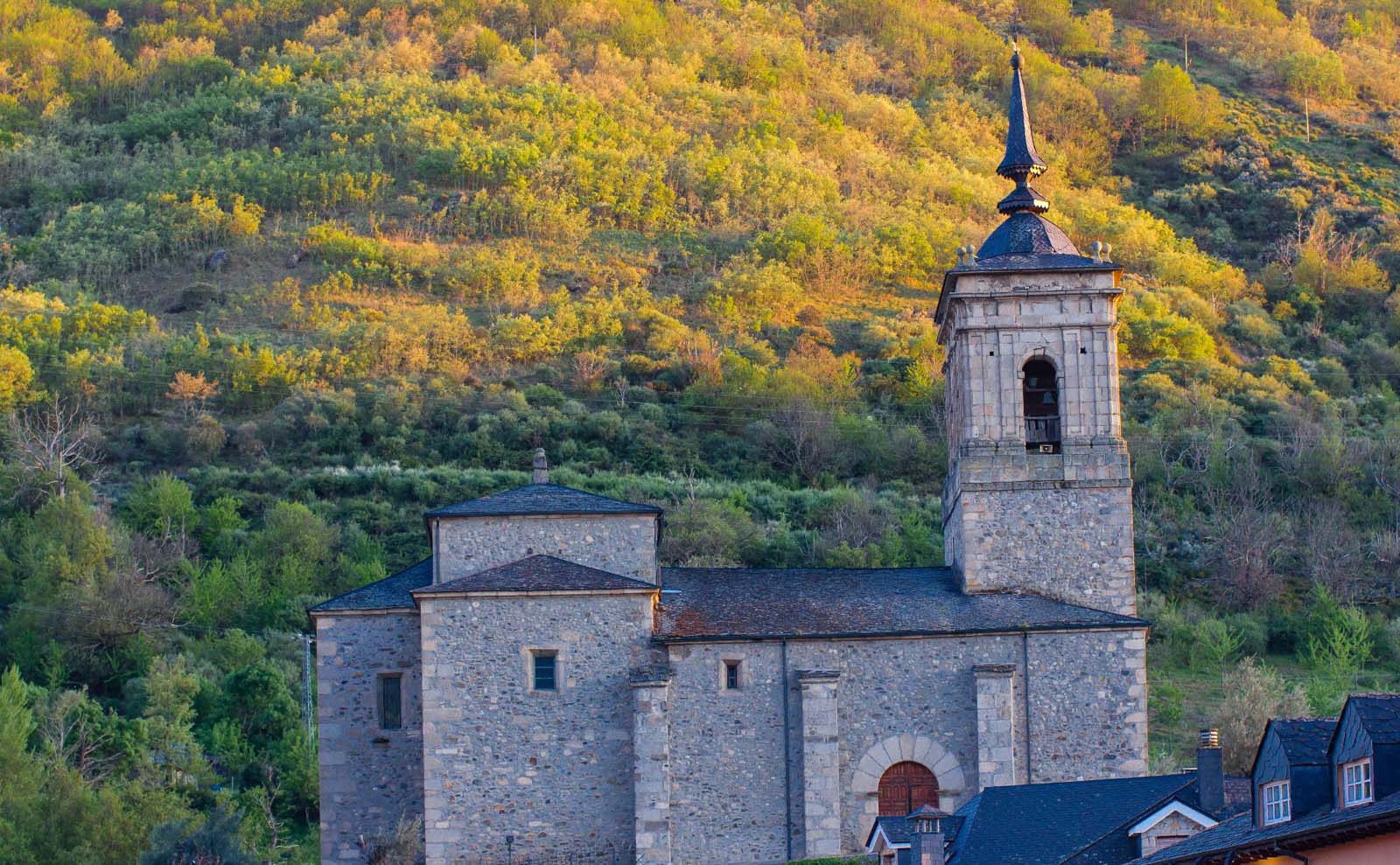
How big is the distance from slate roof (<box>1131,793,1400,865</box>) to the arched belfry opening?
46.6 ft

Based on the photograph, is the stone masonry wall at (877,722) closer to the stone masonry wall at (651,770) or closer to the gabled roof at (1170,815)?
the stone masonry wall at (651,770)

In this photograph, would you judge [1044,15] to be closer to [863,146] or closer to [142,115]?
[863,146]

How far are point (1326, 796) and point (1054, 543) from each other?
1723 centimetres

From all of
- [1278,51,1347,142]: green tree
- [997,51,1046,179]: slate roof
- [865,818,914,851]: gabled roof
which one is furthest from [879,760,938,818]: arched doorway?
[1278,51,1347,142]: green tree

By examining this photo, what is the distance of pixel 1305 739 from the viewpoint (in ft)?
76.6

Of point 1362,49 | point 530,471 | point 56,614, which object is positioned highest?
point 1362,49

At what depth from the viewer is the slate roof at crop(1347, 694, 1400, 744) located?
21.0m

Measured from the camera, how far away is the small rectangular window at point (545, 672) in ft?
121

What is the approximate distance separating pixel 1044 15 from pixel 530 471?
7334 cm

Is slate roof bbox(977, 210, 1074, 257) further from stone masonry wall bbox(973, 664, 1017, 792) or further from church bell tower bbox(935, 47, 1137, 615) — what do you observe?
stone masonry wall bbox(973, 664, 1017, 792)

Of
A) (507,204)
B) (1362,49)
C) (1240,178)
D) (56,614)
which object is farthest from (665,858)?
(1362,49)

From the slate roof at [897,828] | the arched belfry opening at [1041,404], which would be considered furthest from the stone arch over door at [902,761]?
the arched belfry opening at [1041,404]

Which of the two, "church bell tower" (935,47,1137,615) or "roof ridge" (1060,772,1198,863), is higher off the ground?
"church bell tower" (935,47,1137,615)

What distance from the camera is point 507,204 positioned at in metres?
103
